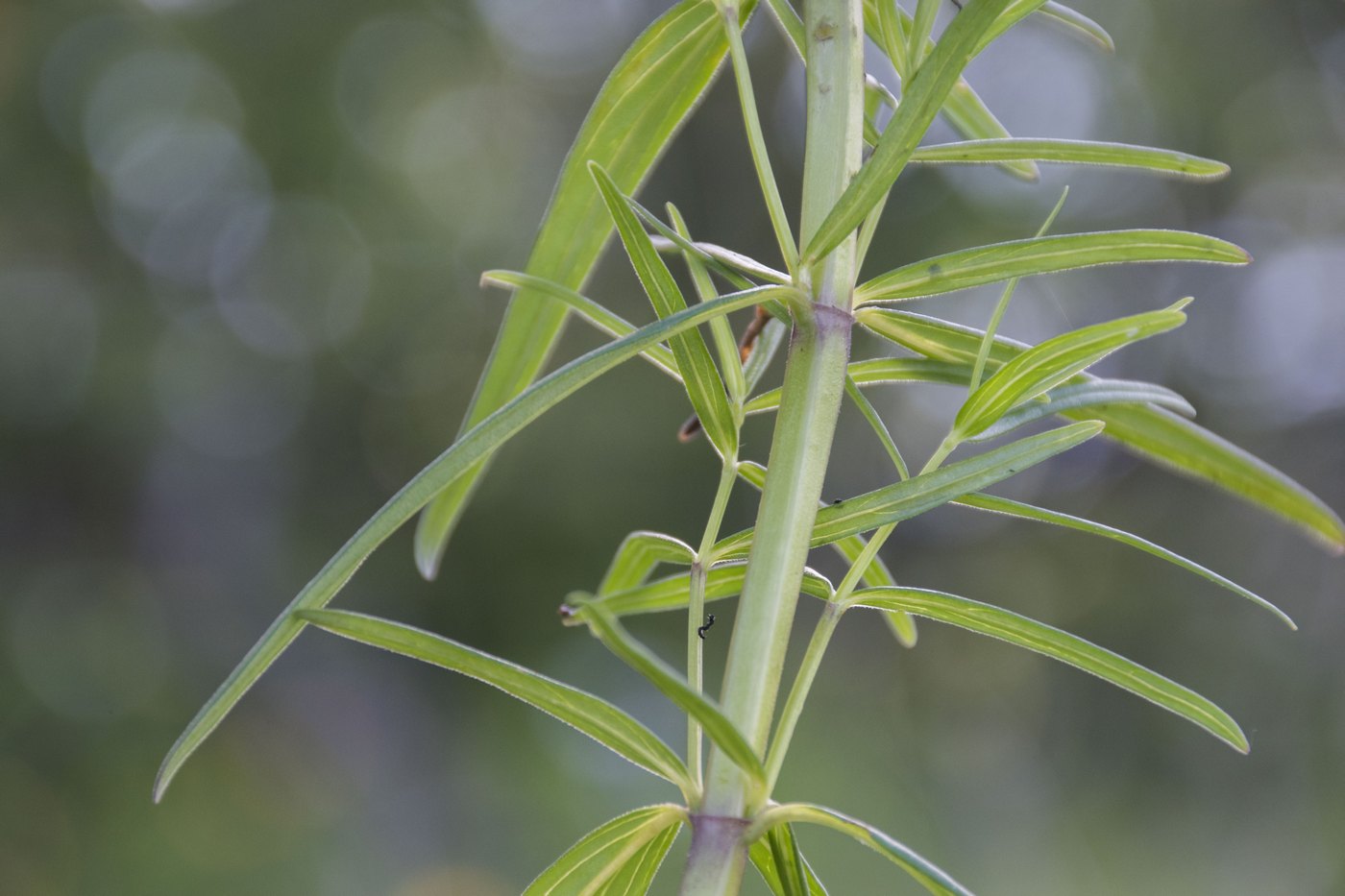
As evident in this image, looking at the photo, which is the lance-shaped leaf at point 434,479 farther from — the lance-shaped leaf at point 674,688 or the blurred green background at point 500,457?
the blurred green background at point 500,457

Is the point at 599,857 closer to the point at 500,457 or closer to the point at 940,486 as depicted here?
the point at 940,486

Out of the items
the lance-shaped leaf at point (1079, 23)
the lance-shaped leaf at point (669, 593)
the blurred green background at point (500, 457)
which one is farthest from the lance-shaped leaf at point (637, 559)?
the blurred green background at point (500, 457)

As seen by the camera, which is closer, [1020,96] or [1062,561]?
[1020,96]

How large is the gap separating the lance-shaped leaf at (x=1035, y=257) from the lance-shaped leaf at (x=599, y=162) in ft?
0.17

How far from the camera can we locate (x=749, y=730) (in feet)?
0.33

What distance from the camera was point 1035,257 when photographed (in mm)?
124

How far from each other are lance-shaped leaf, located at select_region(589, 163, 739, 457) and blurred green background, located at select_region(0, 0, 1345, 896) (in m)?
1.38

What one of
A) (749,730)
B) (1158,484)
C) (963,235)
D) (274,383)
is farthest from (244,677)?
(1158,484)

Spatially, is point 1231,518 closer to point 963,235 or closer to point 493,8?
point 963,235

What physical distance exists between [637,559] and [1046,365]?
8 centimetres

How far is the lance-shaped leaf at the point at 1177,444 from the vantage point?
140 mm

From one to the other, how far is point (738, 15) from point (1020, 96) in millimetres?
1659

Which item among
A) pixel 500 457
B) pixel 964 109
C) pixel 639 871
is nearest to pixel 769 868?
pixel 639 871

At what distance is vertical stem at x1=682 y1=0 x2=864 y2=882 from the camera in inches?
4.0
